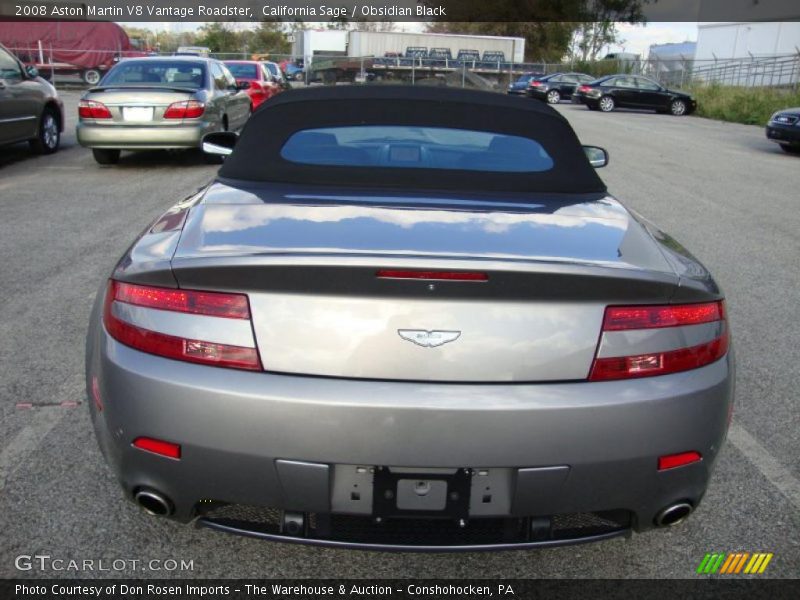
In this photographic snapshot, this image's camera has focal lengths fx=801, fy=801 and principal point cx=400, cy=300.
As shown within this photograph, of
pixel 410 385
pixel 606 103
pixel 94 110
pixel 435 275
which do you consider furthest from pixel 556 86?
pixel 410 385

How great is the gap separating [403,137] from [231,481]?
2.12m

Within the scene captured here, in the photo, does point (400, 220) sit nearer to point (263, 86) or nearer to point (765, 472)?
point (765, 472)

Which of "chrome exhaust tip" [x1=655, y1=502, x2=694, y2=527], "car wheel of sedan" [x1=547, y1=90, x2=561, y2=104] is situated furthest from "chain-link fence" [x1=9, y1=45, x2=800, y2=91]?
"chrome exhaust tip" [x1=655, y1=502, x2=694, y2=527]

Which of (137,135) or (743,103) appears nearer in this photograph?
(137,135)

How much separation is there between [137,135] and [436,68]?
100 ft

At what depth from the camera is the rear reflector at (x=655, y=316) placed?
2.17 metres

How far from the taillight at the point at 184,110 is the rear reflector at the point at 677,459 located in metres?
9.91

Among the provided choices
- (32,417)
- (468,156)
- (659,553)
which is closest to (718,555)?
(659,553)

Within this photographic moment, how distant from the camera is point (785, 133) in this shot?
16.2 m

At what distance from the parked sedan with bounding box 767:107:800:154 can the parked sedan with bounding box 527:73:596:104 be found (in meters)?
23.2

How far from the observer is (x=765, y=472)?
10.7 ft

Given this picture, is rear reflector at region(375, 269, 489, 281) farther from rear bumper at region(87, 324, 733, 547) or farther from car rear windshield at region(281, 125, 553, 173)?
car rear windshield at region(281, 125, 553, 173)

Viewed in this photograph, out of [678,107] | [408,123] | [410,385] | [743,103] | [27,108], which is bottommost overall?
[678,107]

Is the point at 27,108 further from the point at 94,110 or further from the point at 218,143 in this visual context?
the point at 218,143
